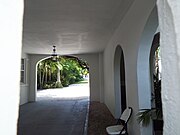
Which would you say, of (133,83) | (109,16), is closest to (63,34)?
(109,16)

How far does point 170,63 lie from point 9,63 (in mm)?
615

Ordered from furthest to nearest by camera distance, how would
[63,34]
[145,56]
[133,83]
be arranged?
1. [63,34]
2. [133,83]
3. [145,56]

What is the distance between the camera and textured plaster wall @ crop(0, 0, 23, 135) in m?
0.55

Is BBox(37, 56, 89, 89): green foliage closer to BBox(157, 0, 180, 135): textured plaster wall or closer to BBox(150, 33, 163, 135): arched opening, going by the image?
BBox(150, 33, 163, 135): arched opening

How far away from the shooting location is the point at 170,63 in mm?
756

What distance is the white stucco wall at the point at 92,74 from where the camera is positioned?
947 centimetres

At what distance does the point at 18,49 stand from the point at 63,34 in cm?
483

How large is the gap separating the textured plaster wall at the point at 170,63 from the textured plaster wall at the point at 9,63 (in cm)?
59

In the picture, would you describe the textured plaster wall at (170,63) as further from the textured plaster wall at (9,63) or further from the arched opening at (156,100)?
the textured plaster wall at (9,63)

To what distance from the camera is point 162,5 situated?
2.72ft

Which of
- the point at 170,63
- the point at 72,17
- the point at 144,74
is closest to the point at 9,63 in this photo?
the point at 170,63

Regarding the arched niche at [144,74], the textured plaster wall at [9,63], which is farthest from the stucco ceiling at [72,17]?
the textured plaster wall at [9,63]

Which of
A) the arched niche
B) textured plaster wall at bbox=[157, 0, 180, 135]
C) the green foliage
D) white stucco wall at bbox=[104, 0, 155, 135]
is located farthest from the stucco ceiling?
the green foliage

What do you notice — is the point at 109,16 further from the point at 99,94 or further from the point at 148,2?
the point at 99,94
